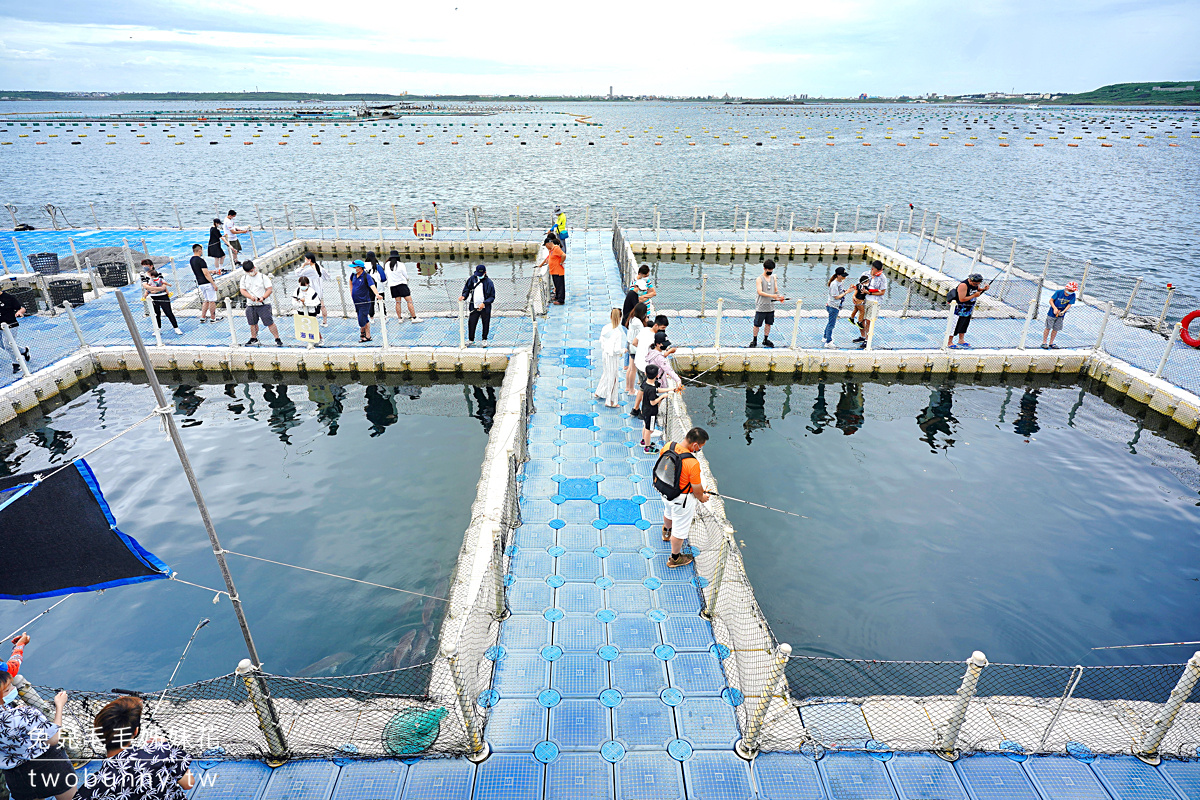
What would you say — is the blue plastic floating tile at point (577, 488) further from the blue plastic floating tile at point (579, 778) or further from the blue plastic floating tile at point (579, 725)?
the blue plastic floating tile at point (579, 778)

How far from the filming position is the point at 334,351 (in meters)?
15.7

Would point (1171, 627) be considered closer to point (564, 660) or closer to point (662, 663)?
point (662, 663)

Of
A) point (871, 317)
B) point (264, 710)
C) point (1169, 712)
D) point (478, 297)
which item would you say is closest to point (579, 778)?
point (264, 710)

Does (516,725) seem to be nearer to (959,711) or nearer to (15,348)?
(959,711)

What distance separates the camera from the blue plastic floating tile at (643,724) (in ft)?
18.9

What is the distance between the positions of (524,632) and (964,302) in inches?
536

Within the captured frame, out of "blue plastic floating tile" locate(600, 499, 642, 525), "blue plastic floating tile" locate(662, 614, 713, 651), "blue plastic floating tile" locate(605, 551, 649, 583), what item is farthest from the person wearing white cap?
"blue plastic floating tile" locate(662, 614, 713, 651)

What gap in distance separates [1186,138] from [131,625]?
514 ft

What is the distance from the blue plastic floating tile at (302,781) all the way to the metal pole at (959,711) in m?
5.60

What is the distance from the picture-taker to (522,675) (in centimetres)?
645

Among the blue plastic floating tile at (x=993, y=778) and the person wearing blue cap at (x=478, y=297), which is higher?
the person wearing blue cap at (x=478, y=297)

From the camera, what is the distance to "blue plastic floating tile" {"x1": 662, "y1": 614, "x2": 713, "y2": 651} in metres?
6.84

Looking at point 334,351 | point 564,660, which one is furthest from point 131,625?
point 334,351

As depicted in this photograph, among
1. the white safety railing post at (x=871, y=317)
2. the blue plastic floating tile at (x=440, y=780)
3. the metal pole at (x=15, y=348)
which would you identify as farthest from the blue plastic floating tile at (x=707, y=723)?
the metal pole at (x=15, y=348)
